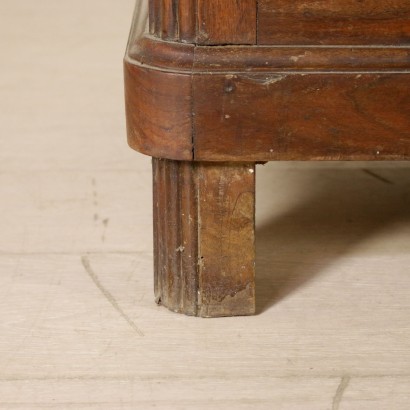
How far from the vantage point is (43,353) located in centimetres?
99

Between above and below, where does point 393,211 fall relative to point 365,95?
below

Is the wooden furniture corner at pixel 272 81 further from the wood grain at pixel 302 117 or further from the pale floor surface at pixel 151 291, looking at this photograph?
the pale floor surface at pixel 151 291

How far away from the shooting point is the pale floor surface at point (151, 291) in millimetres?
928

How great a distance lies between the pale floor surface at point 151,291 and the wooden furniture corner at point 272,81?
0.17 metres

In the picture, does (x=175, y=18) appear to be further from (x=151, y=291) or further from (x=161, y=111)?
(x=151, y=291)

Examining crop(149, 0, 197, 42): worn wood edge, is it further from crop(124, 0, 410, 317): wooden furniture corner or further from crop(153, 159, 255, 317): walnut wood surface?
crop(153, 159, 255, 317): walnut wood surface

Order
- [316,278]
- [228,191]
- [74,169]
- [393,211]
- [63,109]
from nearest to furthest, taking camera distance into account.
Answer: [228,191] → [316,278] → [393,211] → [74,169] → [63,109]

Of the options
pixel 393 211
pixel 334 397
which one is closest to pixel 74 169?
pixel 393 211

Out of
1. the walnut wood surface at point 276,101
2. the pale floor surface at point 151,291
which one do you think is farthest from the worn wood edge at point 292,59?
the pale floor surface at point 151,291

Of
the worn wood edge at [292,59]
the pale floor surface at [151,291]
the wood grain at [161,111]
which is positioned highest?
the worn wood edge at [292,59]

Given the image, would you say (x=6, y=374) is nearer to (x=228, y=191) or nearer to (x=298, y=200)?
(x=228, y=191)

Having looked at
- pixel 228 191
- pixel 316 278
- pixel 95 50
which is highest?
pixel 228 191

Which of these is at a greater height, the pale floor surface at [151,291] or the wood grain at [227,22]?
the wood grain at [227,22]

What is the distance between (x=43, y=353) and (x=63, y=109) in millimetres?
826
